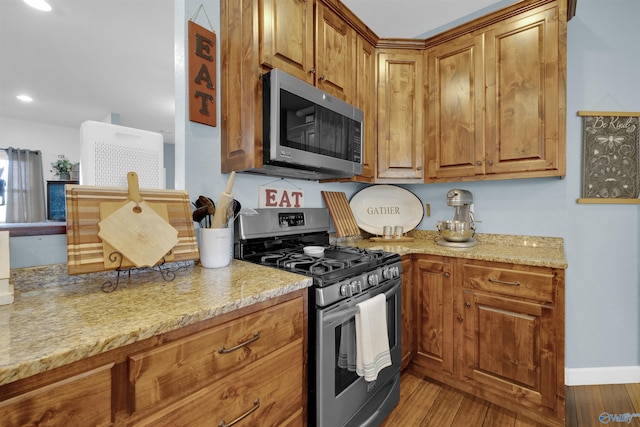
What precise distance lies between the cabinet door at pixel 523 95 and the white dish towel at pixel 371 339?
128 cm

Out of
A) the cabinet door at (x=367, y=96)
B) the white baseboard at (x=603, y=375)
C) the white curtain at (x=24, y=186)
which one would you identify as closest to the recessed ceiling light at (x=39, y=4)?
the cabinet door at (x=367, y=96)

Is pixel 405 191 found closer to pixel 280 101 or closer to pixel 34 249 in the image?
pixel 280 101

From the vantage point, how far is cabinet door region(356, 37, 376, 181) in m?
1.95

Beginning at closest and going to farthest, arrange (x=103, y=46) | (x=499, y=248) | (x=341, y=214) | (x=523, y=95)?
(x=523, y=95) → (x=499, y=248) → (x=341, y=214) → (x=103, y=46)

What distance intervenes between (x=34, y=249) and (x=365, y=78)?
1989 millimetres

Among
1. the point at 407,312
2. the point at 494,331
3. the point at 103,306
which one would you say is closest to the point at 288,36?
the point at 103,306

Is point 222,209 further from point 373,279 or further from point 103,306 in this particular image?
point 373,279

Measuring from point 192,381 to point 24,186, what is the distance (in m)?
6.59

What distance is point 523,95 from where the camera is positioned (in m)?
1.79

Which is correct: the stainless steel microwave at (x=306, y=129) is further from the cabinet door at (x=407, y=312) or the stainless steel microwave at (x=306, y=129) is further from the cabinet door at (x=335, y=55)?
the cabinet door at (x=407, y=312)

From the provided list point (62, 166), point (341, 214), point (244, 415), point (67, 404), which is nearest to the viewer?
point (67, 404)

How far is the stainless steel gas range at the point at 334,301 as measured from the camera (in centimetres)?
113

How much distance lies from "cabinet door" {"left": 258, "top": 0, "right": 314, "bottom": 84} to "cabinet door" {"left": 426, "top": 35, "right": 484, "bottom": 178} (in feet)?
3.49

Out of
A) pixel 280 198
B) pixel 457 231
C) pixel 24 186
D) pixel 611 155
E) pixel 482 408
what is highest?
pixel 24 186
